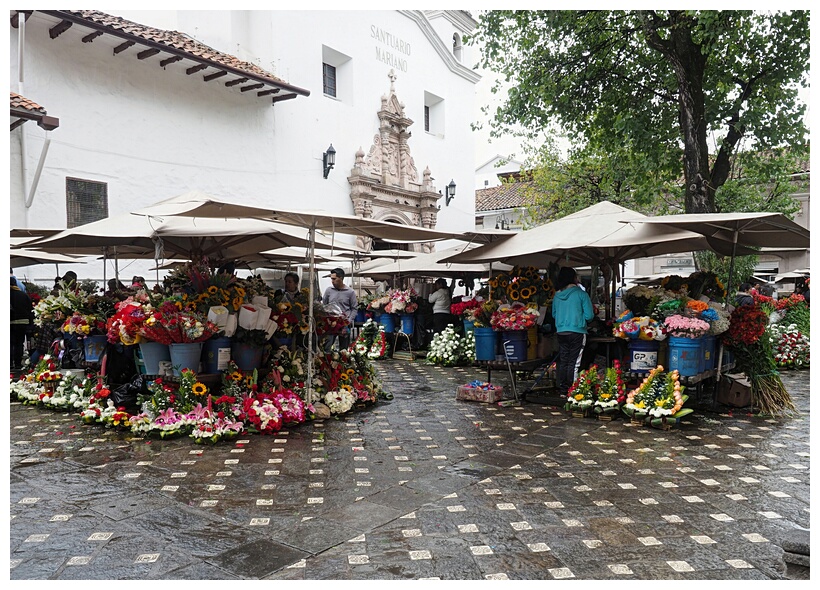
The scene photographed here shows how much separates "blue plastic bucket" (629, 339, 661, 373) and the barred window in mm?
12158

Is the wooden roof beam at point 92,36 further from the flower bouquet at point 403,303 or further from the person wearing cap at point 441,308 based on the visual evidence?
the person wearing cap at point 441,308

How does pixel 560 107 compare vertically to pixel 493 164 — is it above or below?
below

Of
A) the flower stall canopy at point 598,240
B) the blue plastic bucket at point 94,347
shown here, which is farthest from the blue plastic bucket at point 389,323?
the blue plastic bucket at point 94,347

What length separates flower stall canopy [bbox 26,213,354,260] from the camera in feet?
24.8

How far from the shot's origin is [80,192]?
14.5 meters

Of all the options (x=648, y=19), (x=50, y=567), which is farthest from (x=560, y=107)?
(x=50, y=567)

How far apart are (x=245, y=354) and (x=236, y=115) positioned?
12.4 m

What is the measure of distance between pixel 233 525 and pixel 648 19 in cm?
1233

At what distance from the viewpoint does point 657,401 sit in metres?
7.09

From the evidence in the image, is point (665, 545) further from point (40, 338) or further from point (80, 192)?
point (80, 192)

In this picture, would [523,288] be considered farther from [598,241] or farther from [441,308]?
[441,308]

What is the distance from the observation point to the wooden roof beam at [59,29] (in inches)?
532

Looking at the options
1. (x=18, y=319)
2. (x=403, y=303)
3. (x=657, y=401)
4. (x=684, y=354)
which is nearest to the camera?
(x=657, y=401)

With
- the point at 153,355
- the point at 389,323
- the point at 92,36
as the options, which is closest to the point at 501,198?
the point at 389,323
